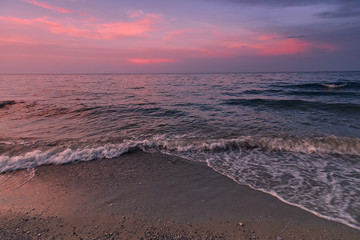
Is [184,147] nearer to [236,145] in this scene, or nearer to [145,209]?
[236,145]

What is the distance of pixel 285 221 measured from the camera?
125 inches

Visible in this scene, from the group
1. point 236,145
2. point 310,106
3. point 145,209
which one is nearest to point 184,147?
point 236,145

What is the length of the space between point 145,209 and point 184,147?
341 centimetres

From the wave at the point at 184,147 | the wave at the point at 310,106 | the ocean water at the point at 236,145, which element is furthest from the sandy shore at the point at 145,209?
the wave at the point at 310,106

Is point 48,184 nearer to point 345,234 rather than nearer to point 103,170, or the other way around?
point 103,170

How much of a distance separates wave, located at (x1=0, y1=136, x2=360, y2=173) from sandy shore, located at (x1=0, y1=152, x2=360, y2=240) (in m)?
0.80

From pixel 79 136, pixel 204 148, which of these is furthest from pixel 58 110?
pixel 204 148

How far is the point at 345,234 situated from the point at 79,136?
28.7 feet

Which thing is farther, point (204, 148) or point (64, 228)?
point (204, 148)

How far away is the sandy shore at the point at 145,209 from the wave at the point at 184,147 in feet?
2.62

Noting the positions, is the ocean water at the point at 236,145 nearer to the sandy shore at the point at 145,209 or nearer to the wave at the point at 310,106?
the sandy shore at the point at 145,209

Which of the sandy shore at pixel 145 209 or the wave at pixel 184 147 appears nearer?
the sandy shore at pixel 145 209

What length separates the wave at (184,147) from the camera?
571 centimetres

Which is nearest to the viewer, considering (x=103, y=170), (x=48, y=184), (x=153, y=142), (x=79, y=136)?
(x=48, y=184)
